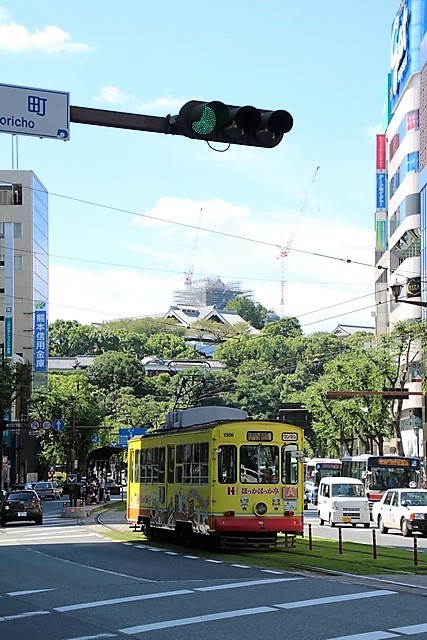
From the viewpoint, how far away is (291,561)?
80.8ft

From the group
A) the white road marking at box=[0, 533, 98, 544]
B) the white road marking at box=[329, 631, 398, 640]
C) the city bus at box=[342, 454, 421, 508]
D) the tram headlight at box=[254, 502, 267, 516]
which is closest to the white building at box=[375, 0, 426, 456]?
the city bus at box=[342, 454, 421, 508]

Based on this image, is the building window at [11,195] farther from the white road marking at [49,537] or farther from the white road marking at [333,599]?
the white road marking at [333,599]

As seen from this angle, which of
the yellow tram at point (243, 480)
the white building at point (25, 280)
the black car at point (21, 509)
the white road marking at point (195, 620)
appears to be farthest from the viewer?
the white building at point (25, 280)

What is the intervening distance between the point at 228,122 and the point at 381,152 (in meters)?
88.6

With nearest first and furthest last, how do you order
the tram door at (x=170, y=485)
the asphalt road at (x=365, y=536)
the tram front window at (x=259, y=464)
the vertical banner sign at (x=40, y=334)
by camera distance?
1. the tram front window at (x=259, y=464)
2. the tram door at (x=170, y=485)
3. the asphalt road at (x=365, y=536)
4. the vertical banner sign at (x=40, y=334)

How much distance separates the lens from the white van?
1813 inches

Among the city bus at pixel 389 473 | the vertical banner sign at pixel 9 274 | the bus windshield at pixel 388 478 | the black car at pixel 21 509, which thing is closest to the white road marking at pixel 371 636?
the black car at pixel 21 509

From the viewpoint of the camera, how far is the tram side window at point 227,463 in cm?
2759

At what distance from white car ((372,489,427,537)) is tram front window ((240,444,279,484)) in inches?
409

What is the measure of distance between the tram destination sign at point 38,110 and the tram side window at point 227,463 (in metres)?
14.7

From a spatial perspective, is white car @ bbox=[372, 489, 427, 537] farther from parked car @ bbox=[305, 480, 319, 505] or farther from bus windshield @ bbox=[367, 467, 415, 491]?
parked car @ bbox=[305, 480, 319, 505]

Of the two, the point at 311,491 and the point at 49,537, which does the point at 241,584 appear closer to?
the point at 49,537

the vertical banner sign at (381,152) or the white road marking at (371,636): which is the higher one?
the vertical banner sign at (381,152)

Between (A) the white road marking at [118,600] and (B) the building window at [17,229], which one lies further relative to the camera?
(B) the building window at [17,229]
